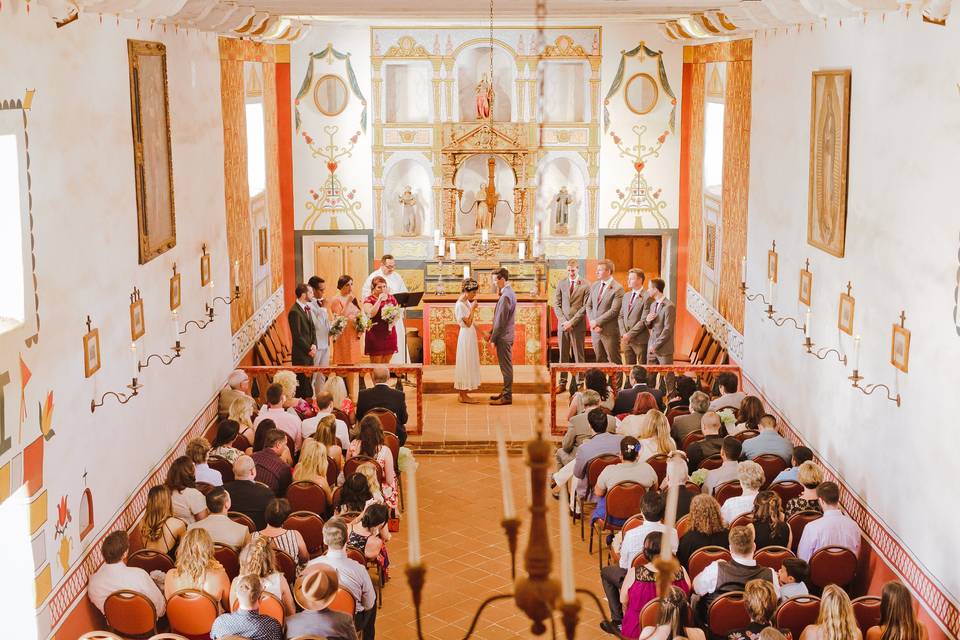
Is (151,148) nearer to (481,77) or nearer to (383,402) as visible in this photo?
(383,402)

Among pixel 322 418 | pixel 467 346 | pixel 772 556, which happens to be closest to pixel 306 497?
pixel 322 418

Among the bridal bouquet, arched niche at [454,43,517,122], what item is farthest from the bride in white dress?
arched niche at [454,43,517,122]

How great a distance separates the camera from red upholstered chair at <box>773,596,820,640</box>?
774cm

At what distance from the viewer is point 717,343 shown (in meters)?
16.4

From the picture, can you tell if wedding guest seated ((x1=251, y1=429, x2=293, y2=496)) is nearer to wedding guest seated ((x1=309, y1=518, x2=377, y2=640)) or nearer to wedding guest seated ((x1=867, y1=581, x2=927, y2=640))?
wedding guest seated ((x1=309, y1=518, x2=377, y2=640))

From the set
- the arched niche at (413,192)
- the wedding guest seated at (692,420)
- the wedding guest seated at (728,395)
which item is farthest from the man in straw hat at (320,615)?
the arched niche at (413,192)

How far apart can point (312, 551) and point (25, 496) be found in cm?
268

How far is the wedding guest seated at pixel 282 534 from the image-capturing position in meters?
8.90

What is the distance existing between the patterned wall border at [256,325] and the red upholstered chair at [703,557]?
7561 mm

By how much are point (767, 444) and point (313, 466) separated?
4154mm

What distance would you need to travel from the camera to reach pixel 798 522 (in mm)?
9359

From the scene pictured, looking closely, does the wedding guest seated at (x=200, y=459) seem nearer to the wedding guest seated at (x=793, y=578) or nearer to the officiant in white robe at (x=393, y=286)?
the wedding guest seated at (x=793, y=578)

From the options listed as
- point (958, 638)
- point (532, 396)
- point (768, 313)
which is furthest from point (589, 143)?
point (958, 638)

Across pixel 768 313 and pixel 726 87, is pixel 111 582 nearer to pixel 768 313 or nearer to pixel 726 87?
pixel 768 313
